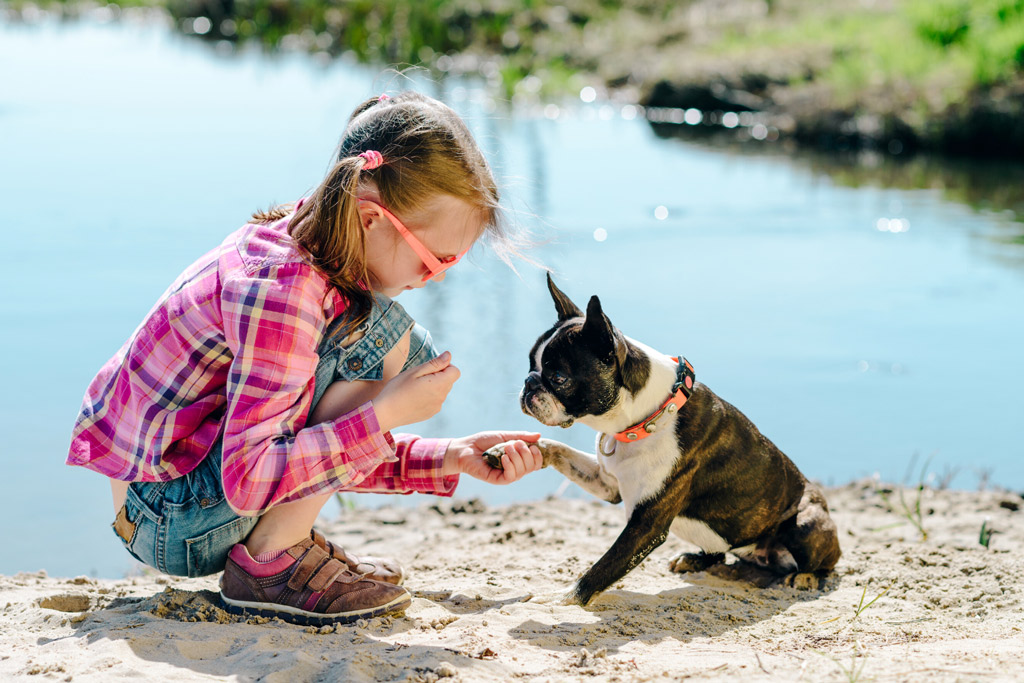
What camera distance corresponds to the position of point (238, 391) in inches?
111

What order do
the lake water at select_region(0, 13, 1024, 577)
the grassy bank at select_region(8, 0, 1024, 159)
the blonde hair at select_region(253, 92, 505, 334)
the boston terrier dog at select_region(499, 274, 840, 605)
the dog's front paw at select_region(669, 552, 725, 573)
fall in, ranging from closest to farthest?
the blonde hair at select_region(253, 92, 505, 334) → the boston terrier dog at select_region(499, 274, 840, 605) → the dog's front paw at select_region(669, 552, 725, 573) → the lake water at select_region(0, 13, 1024, 577) → the grassy bank at select_region(8, 0, 1024, 159)

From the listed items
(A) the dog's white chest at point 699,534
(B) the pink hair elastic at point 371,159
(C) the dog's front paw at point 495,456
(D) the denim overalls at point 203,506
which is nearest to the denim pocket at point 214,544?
(D) the denim overalls at point 203,506

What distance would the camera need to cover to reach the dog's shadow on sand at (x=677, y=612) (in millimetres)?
3035

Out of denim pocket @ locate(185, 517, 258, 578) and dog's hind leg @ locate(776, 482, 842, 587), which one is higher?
denim pocket @ locate(185, 517, 258, 578)

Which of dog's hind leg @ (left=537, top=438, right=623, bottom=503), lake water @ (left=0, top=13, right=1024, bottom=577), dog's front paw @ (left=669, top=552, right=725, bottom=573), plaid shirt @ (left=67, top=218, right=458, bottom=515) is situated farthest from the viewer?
lake water @ (left=0, top=13, right=1024, bottom=577)

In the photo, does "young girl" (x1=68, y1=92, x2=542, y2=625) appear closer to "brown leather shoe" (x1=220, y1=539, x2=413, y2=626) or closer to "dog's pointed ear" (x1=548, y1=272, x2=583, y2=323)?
"brown leather shoe" (x1=220, y1=539, x2=413, y2=626)

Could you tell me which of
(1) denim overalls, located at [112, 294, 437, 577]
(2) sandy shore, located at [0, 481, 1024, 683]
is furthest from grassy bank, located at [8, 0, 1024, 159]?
(1) denim overalls, located at [112, 294, 437, 577]

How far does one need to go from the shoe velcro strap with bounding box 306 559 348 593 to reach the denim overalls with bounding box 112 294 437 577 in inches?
9.9

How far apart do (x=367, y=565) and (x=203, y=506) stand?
2.06 ft

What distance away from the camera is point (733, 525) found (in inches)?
145

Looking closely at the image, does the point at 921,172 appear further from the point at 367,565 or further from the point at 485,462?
the point at 367,565

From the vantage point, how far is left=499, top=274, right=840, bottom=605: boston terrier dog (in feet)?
11.0

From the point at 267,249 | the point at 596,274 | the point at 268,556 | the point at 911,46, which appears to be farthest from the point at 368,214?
the point at 911,46

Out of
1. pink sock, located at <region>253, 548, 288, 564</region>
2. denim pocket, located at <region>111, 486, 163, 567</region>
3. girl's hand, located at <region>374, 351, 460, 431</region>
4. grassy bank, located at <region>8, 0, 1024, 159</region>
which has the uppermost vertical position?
grassy bank, located at <region>8, 0, 1024, 159</region>
